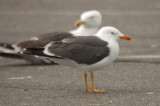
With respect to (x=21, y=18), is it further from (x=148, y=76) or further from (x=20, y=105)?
(x=20, y=105)

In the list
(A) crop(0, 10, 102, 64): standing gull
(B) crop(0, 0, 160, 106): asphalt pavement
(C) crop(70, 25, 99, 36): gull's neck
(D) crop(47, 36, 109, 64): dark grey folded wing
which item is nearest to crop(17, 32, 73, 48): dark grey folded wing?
(A) crop(0, 10, 102, 64): standing gull

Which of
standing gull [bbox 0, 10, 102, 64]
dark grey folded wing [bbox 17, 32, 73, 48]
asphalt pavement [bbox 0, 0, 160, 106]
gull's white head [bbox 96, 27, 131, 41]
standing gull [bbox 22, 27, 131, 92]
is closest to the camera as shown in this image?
asphalt pavement [bbox 0, 0, 160, 106]

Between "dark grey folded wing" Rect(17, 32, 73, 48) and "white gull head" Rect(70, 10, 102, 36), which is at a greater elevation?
"white gull head" Rect(70, 10, 102, 36)

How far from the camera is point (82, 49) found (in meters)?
6.48

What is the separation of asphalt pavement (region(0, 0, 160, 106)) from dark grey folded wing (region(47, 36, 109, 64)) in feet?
1.56

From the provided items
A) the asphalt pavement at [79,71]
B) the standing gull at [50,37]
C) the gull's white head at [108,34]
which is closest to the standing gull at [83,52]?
the gull's white head at [108,34]

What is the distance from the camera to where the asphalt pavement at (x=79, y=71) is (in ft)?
20.0

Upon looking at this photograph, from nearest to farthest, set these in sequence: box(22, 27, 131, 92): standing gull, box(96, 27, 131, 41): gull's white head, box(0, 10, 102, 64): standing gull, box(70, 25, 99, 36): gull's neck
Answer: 1. box(22, 27, 131, 92): standing gull
2. box(96, 27, 131, 41): gull's white head
3. box(0, 10, 102, 64): standing gull
4. box(70, 25, 99, 36): gull's neck

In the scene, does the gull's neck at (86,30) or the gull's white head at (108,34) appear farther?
the gull's neck at (86,30)

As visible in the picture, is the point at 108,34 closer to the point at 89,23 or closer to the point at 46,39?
the point at 46,39

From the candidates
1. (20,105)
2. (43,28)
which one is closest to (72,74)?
(20,105)

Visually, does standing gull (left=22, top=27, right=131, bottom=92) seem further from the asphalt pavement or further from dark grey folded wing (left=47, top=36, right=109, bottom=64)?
the asphalt pavement

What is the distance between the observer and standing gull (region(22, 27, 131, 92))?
252 inches

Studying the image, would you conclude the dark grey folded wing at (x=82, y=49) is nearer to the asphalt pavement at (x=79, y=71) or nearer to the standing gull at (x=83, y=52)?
the standing gull at (x=83, y=52)
